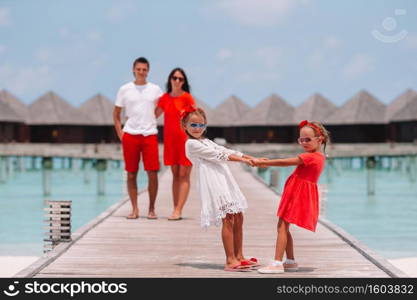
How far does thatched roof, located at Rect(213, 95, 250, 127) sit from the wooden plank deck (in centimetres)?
4522

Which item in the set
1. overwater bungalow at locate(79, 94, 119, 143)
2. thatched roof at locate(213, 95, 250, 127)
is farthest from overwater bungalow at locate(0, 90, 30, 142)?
thatched roof at locate(213, 95, 250, 127)

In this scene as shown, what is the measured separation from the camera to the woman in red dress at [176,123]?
320 inches

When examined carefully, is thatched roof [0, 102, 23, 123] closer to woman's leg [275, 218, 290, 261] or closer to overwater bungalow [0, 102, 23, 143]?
overwater bungalow [0, 102, 23, 143]

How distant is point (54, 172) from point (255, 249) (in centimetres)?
5009

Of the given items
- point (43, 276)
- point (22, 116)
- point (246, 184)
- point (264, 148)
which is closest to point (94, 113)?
point (22, 116)

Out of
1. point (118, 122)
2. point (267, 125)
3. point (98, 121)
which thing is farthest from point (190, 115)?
point (267, 125)

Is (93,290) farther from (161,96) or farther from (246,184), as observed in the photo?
(246,184)

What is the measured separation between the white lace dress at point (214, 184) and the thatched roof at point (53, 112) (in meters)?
45.5

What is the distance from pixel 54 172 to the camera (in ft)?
182

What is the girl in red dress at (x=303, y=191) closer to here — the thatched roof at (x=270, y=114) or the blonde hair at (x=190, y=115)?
the blonde hair at (x=190, y=115)

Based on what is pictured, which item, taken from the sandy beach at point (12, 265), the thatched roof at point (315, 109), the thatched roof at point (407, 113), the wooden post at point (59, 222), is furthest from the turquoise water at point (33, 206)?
the thatched roof at point (407, 113)

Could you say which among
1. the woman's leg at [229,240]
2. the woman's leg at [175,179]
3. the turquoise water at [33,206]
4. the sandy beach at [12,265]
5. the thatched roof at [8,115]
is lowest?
the turquoise water at [33,206]

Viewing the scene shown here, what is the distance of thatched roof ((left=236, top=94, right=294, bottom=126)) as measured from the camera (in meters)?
53.1

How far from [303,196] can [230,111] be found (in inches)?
1986
